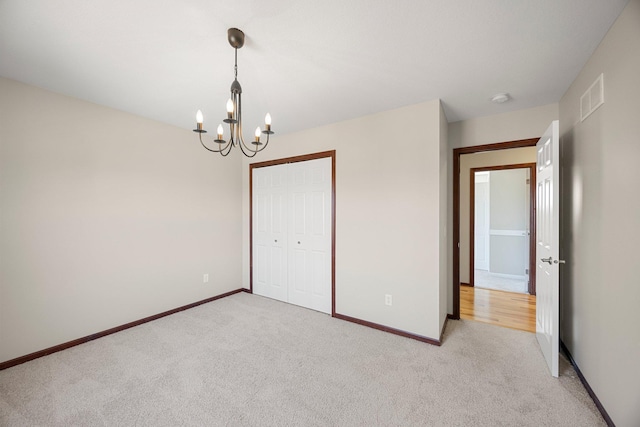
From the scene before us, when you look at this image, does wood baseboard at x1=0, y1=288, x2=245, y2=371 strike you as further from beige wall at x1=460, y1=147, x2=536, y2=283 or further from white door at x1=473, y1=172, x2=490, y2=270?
white door at x1=473, y1=172, x2=490, y2=270

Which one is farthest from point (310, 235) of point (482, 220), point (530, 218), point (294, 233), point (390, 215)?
point (482, 220)

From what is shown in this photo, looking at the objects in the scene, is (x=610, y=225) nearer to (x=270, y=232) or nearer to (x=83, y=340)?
(x=270, y=232)

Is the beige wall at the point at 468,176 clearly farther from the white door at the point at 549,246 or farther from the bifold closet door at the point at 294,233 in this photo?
the bifold closet door at the point at 294,233

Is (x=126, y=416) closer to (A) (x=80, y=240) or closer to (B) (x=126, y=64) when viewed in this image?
(A) (x=80, y=240)

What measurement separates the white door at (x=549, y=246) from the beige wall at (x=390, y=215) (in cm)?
84

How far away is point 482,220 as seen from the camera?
18.6ft

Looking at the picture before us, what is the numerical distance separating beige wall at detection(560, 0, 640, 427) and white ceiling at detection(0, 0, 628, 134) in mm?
223

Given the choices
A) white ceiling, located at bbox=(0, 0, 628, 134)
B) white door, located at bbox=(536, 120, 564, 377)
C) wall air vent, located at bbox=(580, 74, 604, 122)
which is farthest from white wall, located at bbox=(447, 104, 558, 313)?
wall air vent, located at bbox=(580, 74, 604, 122)

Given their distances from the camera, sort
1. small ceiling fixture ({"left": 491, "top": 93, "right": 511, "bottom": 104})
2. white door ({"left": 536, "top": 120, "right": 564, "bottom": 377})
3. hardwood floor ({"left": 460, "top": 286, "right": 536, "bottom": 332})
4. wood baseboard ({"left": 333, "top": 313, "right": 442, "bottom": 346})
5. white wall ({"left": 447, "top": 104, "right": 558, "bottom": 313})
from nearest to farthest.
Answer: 1. white door ({"left": 536, "top": 120, "right": 564, "bottom": 377})
2. small ceiling fixture ({"left": 491, "top": 93, "right": 511, "bottom": 104})
3. wood baseboard ({"left": 333, "top": 313, "right": 442, "bottom": 346})
4. white wall ({"left": 447, "top": 104, "right": 558, "bottom": 313})
5. hardwood floor ({"left": 460, "top": 286, "right": 536, "bottom": 332})

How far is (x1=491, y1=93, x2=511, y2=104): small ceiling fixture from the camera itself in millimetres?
2484

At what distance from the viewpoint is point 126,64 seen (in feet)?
6.63

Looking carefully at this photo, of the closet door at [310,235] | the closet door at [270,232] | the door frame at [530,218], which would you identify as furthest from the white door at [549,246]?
the closet door at [270,232]

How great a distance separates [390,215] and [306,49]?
5.89ft

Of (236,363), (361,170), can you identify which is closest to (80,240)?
(236,363)
